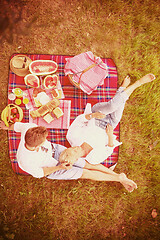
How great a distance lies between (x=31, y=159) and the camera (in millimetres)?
2598

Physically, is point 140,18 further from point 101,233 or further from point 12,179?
point 101,233

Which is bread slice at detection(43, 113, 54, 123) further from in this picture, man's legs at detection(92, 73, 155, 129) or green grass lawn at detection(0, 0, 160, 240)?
green grass lawn at detection(0, 0, 160, 240)

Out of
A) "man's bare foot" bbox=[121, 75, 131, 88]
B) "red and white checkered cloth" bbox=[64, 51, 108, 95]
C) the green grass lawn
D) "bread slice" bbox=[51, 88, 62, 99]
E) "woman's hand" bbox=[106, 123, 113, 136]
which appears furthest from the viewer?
the green grass lawn

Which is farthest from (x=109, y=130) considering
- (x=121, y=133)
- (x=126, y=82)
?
(x=126, y=82)

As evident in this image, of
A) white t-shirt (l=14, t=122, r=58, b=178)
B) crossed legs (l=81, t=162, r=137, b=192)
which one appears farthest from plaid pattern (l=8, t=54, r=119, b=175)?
white t-shirt (l=14, t=122, r=58, b=178)

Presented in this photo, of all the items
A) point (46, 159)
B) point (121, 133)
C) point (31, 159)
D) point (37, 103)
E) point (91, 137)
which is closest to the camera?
point (31, 159)

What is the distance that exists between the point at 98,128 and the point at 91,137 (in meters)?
0.24

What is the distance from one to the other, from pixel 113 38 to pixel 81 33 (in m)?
0.77

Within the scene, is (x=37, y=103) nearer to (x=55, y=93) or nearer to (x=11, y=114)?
(x=55, y=93)

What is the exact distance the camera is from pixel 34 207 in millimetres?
3738

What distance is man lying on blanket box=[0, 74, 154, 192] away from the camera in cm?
243

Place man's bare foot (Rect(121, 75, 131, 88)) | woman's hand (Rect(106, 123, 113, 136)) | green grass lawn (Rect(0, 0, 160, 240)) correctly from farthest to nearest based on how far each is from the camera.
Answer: green grass lawn (Rect(0, 0, 160, 240)) < man's bare foot (Rect(121, 75, 131, 88)) < woman's hand (Rect(106, 123, 113, 136))

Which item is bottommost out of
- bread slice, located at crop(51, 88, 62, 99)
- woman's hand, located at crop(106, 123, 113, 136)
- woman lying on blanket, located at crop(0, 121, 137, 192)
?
woman lying on blanket, located at crop(0, 121, 137, 192)

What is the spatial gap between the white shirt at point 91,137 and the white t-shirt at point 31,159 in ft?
1.93
